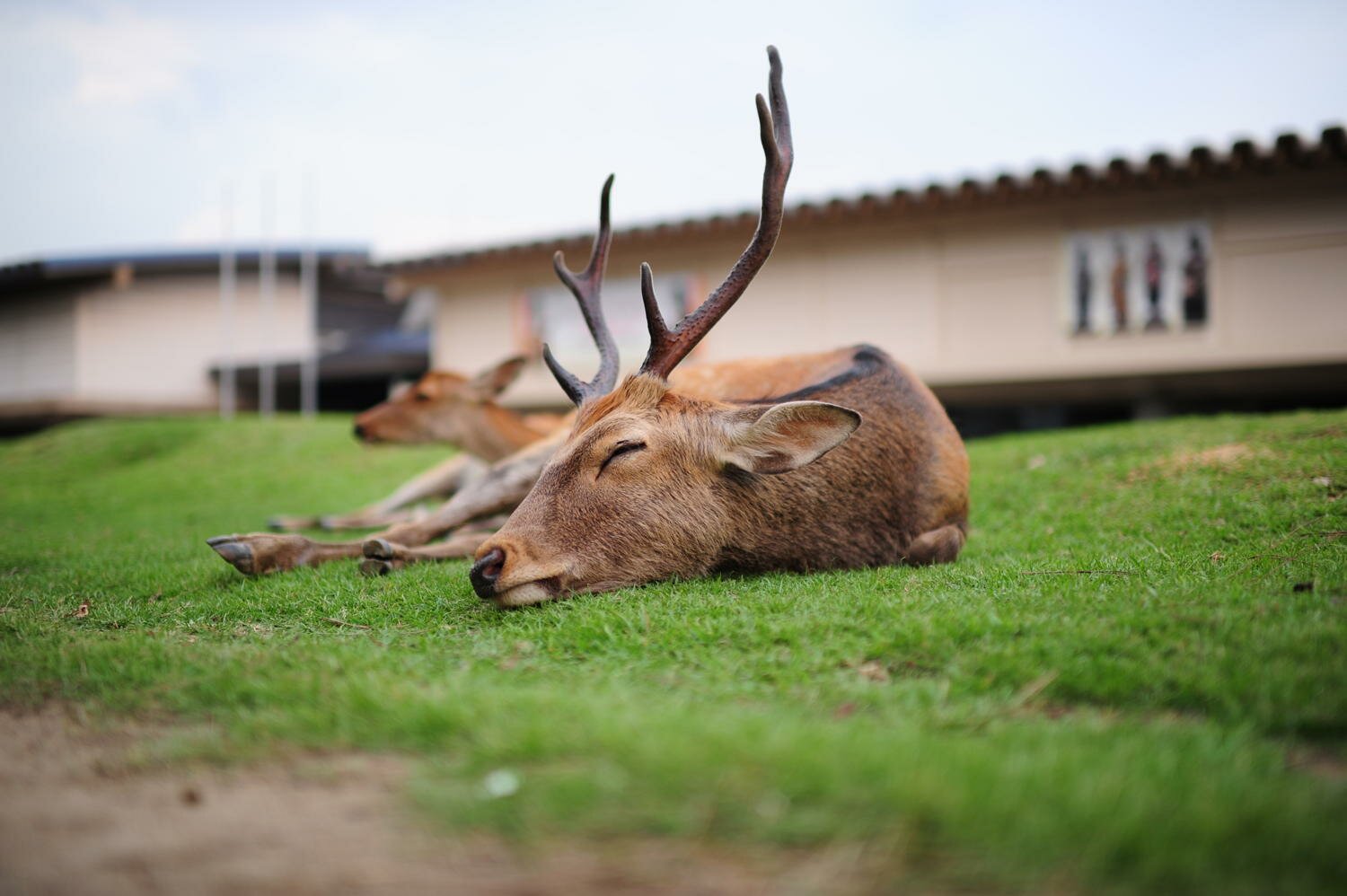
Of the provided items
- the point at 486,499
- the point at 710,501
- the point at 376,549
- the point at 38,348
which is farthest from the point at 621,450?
the point at 38,348

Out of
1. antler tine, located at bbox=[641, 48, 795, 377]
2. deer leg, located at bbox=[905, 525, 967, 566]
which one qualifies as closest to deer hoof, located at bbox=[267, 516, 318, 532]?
antler tine, located at bbox=[641, 48, 795, 377]

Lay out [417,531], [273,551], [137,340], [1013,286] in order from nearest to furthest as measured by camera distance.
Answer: [273,551] < [417,531] < [1013,286] < [137,340]

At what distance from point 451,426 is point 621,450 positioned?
4341 mm

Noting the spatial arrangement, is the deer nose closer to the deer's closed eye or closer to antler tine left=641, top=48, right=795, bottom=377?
the deer's closed eye

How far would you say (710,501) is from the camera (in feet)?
12.1

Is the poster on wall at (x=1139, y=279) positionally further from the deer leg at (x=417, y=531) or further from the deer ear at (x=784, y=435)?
the deer ear at (x=784, y=435)

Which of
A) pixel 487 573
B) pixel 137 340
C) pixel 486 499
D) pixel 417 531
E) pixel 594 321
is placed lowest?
pixel 417 531

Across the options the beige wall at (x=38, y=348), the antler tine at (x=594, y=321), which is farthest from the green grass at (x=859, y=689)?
the beige wall at (x=38, y=348)

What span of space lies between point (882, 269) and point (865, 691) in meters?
11.1

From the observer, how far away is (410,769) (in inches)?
71.9

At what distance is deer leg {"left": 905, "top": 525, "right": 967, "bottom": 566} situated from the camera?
3.94 meters

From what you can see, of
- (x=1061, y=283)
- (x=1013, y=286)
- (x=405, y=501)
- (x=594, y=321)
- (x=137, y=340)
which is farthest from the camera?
(x=137, y=340)

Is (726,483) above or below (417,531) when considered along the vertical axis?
above

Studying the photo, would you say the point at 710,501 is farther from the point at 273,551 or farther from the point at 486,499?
the point at 273,551
